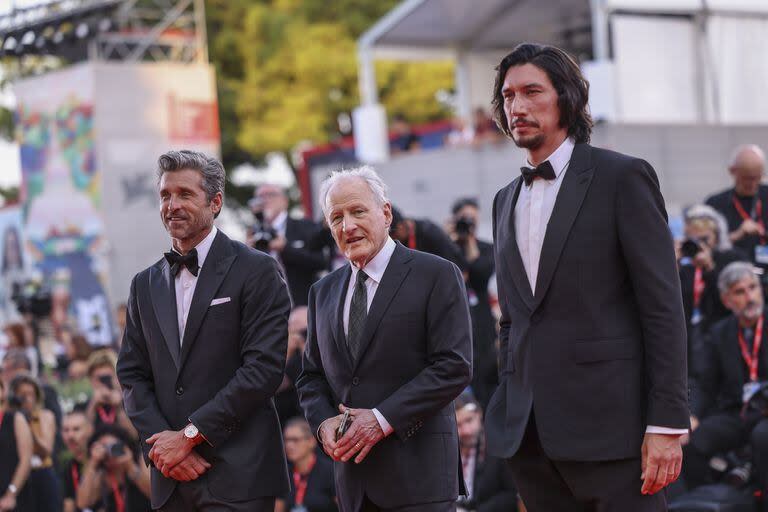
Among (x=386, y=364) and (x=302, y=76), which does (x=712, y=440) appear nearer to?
(x=386, y=364)

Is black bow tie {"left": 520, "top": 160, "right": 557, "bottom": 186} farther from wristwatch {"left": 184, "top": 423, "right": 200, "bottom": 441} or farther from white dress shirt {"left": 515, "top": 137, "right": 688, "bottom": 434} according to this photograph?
wristwatch {"left": 184, "top": 423, "right": 200, "bottom": 441}

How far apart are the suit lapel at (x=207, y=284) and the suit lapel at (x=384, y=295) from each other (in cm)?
61

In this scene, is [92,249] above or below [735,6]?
below

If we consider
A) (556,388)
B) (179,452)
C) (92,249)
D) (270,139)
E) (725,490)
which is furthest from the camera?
(270,139)

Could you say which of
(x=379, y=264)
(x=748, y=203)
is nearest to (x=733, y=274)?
(x=748, y=203)

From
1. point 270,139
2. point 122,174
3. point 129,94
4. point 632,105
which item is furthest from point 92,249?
point 632,105

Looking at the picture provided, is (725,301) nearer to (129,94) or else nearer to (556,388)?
(556,388)

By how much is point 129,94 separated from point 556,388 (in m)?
17.6

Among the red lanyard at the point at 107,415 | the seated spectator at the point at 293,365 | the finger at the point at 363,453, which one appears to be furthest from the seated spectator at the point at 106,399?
the finger at the point at 363,453

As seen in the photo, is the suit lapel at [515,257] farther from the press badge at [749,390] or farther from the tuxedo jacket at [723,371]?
the tuxedo jacket at [723,371]

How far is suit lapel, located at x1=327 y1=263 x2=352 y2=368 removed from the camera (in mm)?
4141

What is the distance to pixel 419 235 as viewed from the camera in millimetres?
6805

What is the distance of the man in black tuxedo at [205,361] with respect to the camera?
13.8ft

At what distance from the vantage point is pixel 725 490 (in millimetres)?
6848
